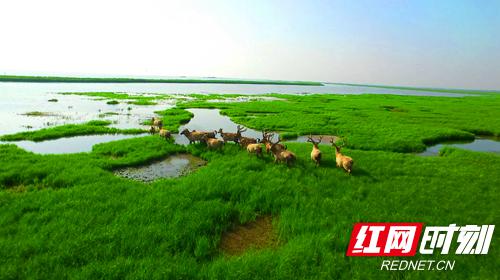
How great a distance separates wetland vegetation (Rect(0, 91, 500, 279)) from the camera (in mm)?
5762

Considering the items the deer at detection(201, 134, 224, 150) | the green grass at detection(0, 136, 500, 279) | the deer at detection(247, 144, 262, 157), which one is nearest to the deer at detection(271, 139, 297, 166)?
the green grass at detection(0, 136, 500, 279)

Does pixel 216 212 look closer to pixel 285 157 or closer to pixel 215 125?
pixel 285 157

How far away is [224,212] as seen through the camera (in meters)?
8.09

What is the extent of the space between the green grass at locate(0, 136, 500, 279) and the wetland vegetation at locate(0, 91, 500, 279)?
0.11 feet

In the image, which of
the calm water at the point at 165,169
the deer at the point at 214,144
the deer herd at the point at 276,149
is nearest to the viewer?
the calm water at the point at 165,169

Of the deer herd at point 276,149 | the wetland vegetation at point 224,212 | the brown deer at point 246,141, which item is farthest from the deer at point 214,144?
the brown deer at point 246,141

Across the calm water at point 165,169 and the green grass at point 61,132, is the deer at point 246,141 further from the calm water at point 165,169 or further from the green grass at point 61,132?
the green grass at point 61,132

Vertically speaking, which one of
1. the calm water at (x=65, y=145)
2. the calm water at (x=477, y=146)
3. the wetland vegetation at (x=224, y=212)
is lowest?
the calm water at (x=65, y=145)

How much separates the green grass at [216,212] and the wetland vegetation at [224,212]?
3 centimetres

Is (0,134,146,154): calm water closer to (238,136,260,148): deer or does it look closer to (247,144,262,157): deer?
(238,136,260,148): deer

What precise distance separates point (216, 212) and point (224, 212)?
254mm

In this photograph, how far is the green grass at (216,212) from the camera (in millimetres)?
5727

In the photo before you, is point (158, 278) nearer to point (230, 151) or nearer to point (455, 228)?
point (455, 228)

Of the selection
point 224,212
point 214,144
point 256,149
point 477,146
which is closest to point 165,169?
point 214,144
